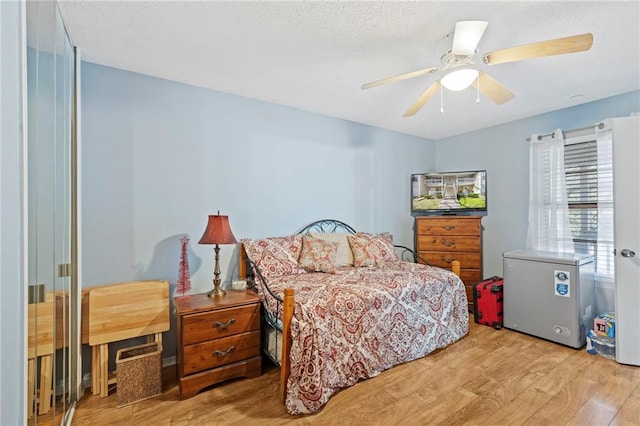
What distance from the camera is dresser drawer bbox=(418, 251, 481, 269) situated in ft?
11.8

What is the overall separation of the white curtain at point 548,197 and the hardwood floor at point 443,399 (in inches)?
Result: 49.3

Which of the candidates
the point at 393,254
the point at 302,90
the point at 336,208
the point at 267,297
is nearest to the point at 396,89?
the point at 302,90

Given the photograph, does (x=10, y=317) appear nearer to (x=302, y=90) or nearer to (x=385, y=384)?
(x=385, y=384)

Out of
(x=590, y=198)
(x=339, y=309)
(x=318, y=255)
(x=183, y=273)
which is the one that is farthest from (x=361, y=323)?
(x=590, y=198)

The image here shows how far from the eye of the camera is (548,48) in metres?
1.52

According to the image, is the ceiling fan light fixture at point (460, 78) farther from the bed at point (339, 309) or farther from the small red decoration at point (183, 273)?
the small red decoration at point (183, 273)

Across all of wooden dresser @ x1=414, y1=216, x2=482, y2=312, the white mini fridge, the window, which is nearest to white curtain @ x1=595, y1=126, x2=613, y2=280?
the window

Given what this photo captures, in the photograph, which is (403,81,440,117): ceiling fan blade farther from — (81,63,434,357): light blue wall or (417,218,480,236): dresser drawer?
(417,218,480,236): dresser drawer

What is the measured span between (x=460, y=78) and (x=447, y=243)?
2351mm

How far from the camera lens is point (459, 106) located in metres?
3.17

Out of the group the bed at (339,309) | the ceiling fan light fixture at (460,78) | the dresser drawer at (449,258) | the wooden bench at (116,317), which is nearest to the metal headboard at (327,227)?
the bed at (339,309)

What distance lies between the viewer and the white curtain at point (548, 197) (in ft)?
10.4

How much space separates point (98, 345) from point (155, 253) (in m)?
0.73

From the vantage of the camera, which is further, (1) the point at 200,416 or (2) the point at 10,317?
(1) the point at 200,416
